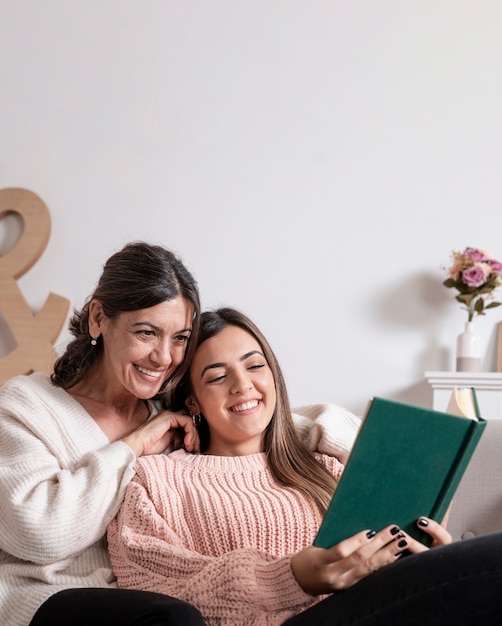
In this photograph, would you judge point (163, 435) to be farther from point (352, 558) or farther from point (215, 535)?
point (352, 558)

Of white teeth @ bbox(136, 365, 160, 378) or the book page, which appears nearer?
the book page

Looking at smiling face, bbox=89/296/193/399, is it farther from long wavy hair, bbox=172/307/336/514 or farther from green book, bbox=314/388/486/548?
green book, bbox=314/388/486/548

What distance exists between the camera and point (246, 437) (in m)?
1.88

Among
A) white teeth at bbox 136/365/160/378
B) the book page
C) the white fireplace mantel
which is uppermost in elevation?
the book page

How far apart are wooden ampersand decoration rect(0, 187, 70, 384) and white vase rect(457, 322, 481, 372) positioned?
150 centimetres

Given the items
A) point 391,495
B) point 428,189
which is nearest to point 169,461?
point 391,495

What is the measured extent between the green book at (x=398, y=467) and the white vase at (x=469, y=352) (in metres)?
1.84

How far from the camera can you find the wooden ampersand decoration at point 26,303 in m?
3.46

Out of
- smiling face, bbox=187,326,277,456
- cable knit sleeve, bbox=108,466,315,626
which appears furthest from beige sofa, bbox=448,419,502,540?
cable knit sleeve, bbox=108,466,315,626

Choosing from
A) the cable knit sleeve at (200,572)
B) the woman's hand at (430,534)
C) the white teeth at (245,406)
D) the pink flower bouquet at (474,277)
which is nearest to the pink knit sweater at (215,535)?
the cable knit sleeve at (200,572)

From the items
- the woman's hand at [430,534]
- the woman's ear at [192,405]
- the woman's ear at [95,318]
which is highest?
the woman's ear at [95,318]

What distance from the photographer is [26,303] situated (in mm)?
3510

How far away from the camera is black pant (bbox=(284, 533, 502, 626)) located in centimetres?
124

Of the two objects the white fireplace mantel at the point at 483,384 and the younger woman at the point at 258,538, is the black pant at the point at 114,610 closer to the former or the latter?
the younger woman at the point at 258,538
